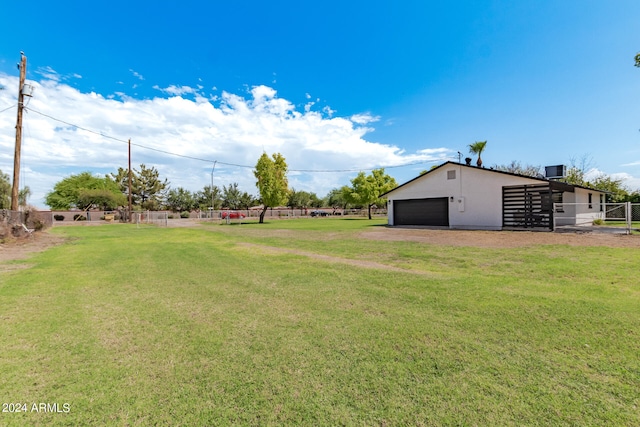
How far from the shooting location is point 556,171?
73.3 ft

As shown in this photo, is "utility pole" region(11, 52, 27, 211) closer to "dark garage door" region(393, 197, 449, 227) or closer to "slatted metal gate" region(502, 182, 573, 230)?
"dark garage door" region(393, 197, 449, 227)

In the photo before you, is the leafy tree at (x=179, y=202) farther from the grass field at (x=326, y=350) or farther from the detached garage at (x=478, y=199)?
the grass field at (x=326, y=350)

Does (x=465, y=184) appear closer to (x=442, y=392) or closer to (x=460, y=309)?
(x=460, y=309)

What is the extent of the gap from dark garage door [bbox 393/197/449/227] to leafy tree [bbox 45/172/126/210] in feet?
156

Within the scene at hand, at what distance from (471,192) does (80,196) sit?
5451 cm

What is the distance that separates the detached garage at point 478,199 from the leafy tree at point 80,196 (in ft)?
155

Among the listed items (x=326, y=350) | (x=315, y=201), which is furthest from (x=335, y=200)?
(x=326, y=350)

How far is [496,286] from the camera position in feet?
18.2

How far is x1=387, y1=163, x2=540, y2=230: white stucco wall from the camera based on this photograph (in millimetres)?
19072

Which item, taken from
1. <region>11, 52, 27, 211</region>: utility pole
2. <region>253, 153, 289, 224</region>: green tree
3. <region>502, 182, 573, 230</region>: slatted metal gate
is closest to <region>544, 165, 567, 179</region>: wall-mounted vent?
<region>502, 182, 573, 230</region>: slatted metal gate

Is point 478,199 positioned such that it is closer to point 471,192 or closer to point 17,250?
point 471,192

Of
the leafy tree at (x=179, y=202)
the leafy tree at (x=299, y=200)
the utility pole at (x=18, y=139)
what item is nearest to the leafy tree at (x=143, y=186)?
the leafy tree at (x=179, y=202)

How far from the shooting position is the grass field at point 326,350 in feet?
7.48

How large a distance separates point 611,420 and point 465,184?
20.3 m
